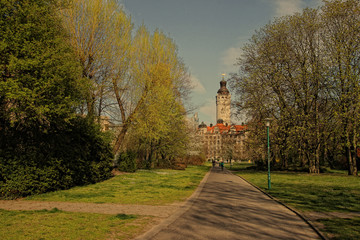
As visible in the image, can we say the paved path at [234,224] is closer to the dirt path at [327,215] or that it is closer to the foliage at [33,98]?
the dirt path at [327,215]

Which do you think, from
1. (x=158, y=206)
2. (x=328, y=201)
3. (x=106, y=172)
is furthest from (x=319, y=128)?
(x=158, y=206)

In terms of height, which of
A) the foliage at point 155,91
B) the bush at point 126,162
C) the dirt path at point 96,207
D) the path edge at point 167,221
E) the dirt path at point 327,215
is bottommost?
the dirt path at point 96,207

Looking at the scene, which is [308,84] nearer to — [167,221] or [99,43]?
[99,43]

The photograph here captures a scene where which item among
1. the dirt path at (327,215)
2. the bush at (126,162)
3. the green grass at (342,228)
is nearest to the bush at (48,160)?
the bush at (126,162)

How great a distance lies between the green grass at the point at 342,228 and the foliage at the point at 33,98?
10.3 meters

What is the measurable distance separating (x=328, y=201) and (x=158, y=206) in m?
7.35

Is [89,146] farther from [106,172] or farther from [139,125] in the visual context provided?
[139,125]

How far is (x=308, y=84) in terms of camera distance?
28250mm

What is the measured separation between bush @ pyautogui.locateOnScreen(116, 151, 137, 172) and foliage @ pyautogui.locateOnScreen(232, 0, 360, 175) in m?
12.8

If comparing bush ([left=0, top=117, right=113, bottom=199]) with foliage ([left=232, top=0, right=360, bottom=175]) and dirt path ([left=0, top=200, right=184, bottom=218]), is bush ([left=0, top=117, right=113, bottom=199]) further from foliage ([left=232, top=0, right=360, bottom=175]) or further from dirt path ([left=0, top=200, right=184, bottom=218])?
foliage ([left=232, top=0, right=360, bottom=175])

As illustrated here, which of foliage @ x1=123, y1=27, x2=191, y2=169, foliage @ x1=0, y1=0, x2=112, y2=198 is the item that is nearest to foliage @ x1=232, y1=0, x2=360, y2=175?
foliage @ x1=123, y1=27, x2=191, y2=169

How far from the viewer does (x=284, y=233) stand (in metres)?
6.67

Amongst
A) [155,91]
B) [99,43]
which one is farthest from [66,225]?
[155,91]

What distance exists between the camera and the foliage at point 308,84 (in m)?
26.0
